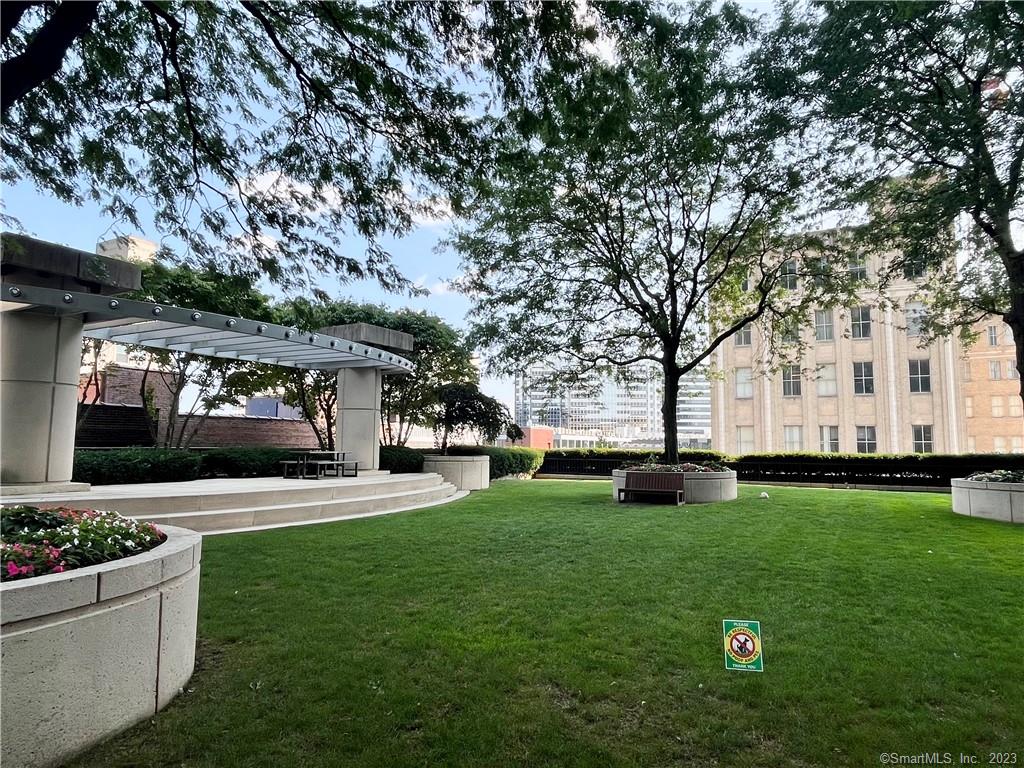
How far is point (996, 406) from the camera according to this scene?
37.2 m

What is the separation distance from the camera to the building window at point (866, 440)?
36.5m

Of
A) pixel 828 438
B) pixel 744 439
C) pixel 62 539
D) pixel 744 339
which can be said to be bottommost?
pixel 62 539

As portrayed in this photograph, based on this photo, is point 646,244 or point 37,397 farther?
point 646,244

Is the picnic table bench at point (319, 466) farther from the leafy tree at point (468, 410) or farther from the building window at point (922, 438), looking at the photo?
the building window at point (922, 438)

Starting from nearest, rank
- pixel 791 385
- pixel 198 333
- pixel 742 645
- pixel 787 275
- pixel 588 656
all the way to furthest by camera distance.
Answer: pixel 742 645, pixel 588 656, pixel 198 333, pixel 787 275, pixel 791 385

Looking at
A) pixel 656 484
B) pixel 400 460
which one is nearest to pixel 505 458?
pixel 400 460

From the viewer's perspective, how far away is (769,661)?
13.7ft

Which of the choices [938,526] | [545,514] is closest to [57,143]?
[545,514]

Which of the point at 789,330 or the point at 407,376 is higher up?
the point at 789,330

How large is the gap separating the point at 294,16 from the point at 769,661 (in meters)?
6.83

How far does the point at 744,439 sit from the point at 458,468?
97.9 ft

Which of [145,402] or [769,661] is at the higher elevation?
[145,402]

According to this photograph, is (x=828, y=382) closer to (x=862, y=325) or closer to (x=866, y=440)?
(x=862, y=325)

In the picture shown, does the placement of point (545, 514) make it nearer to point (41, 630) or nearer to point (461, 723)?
point (461, 723)
